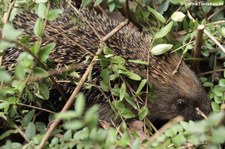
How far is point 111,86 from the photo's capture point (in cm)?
343

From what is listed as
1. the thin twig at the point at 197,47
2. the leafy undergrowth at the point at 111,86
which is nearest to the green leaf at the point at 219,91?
the leafy undergrowth at the point at 111,86

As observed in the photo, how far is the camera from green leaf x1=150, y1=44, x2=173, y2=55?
11.2 ft

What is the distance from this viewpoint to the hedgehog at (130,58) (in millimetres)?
3545

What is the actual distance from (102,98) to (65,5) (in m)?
0.78

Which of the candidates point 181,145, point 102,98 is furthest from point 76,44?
point 181,145

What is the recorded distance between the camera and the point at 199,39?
3457mm

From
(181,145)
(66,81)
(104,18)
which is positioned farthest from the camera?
(104,18)

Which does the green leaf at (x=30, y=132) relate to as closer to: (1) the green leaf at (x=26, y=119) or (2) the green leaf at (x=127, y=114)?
(1) the green leaf at (x=26, y=119)

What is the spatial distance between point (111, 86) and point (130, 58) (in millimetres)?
290

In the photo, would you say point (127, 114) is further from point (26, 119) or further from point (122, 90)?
point (26, 119)

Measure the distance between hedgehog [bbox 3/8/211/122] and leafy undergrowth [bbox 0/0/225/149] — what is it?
0.10 m

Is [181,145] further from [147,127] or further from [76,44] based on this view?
[76,44]

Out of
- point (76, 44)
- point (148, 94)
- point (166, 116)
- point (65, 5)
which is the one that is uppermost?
point (65, 5)

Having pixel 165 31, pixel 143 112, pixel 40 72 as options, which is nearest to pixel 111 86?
pixel 143 112
